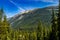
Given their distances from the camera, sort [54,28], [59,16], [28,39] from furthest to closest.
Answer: [28,39] < [54,28] < [59,16]

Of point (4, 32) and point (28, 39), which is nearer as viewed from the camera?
point (4, 32)

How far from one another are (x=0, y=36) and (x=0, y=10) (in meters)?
6.40

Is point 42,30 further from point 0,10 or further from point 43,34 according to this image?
point 0,10

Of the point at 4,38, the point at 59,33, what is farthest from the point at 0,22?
the point at 59,33

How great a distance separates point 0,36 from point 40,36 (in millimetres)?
41284

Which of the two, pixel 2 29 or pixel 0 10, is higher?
pixel 0 10

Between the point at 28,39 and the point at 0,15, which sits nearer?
the point at 0,15

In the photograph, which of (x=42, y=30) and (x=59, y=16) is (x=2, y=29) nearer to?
(x=59, y=16)

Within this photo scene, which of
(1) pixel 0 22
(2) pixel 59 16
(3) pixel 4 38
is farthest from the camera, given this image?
(1) pixel 0 22

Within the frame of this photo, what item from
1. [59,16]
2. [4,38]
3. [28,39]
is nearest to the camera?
[59,16]

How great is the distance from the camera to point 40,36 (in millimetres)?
89250

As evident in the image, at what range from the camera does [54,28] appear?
56.9 meters

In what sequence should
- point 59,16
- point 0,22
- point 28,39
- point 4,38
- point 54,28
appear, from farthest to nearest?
point 28,39 < point 54,28 < point 0,22 < point 4,38 < point 59,16

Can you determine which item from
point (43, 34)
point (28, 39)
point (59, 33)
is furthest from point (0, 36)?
point (28, 39)
